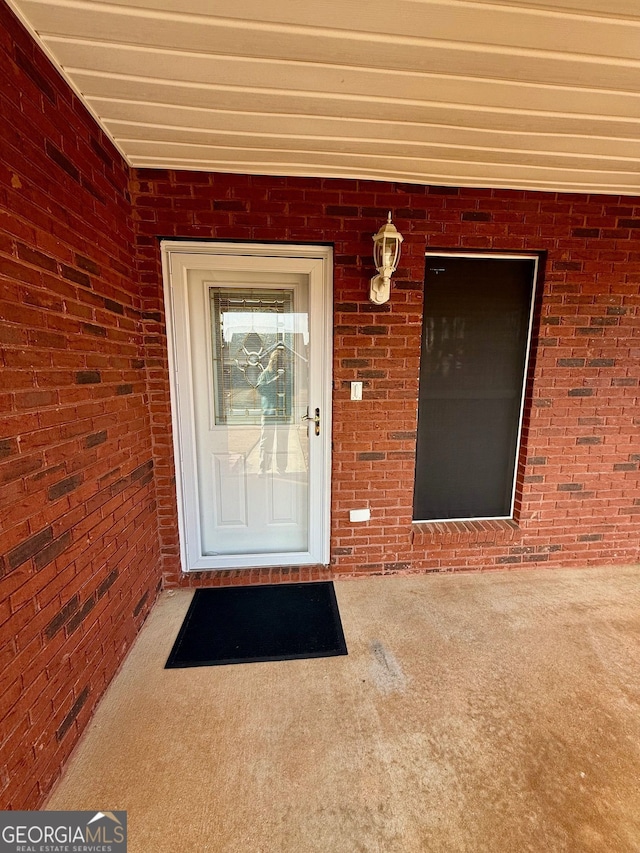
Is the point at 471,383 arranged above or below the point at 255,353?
below

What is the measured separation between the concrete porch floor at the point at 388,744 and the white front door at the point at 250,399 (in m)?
0.65

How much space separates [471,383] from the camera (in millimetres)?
2451

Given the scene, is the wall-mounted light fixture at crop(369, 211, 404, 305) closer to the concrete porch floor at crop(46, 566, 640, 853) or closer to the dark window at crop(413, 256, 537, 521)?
the dark window at crop(413, 256, 537, 521)

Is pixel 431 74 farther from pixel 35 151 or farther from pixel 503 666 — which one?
pixel 503 666

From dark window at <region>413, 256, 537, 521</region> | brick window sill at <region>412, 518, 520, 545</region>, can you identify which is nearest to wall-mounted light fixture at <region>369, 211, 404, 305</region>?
dark window at <region>413, 256, 537, 521</region>

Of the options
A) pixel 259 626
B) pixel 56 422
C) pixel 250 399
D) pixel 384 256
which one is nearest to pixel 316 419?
pixel 250 399

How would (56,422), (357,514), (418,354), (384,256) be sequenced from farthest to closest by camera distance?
(357,514) → (418,354) → (384,256) → (56,422)

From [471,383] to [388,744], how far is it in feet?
6.76

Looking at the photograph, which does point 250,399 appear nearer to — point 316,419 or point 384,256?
point 316,419

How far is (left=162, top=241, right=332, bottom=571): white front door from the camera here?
7.09ft

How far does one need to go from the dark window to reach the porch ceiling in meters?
0.59

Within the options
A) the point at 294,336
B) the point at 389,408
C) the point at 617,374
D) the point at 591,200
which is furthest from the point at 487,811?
the point at 591,200

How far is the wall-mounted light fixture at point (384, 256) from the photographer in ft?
6.24

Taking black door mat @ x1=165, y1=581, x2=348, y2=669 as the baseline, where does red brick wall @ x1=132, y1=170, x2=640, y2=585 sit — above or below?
above
